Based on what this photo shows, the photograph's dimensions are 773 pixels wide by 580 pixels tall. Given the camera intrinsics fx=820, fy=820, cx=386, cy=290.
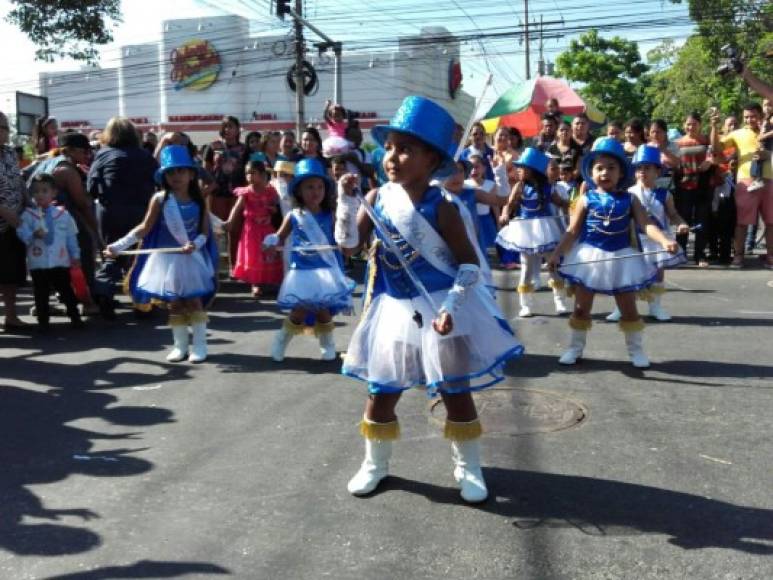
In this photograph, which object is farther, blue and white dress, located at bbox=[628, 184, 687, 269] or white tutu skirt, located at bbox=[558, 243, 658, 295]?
blue and white dress, located at bbox=[628, 184, 687, 269]

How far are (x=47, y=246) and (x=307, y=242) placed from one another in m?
3.02

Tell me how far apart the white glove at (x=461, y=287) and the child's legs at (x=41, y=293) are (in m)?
5.71

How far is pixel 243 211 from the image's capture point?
393 inches

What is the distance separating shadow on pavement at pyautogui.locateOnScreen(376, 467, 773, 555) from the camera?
345cm

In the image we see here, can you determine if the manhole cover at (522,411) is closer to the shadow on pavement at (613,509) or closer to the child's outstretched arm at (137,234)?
the shadow on pavement at (613,509)

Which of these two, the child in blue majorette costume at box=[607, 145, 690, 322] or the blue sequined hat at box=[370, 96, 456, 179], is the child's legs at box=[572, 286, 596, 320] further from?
the blue sequined hat at box=[370, 96, 456, 179]

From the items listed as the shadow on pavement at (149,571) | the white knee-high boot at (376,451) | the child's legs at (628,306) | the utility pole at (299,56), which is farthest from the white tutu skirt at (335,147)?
the utility pole at (299,56)

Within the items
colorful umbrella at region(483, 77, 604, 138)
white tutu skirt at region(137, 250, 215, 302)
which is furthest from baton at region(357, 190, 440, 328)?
colorful umbrella at region(483, 77, 604, 138)

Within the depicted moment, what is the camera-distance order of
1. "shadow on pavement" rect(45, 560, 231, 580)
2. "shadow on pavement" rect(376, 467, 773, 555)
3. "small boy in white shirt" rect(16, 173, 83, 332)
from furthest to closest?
"small boy in white shirt" rect(16, 173, 83, 332) < "shadow on pavement" rect(376, 467, 773, 555) < "shadow on pavement" rect(45, 560, 231, 580)

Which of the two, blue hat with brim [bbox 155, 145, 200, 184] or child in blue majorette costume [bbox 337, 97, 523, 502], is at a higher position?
blue hat with brim [bbox 155, 145, 200, 184]

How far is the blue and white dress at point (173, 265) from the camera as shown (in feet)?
22.0

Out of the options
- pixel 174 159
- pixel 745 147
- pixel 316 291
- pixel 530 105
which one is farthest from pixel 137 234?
pixel 530 105

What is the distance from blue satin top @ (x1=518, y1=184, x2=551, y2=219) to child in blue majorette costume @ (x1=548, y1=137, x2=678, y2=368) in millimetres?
1879

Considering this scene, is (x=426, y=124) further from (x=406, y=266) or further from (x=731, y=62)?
(x=731, y=62)
